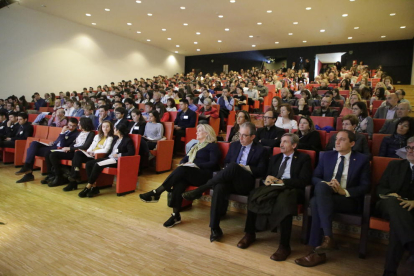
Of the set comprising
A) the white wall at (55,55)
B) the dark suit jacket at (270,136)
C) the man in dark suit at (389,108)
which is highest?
the white wall at (55,55)

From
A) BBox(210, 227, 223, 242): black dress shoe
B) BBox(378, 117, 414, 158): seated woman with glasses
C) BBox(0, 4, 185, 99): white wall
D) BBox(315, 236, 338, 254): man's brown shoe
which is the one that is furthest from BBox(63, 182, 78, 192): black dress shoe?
BBox(0, 4, 185, 99): white wall

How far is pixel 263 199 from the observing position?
79.4 inches

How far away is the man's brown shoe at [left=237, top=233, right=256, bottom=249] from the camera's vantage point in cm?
207

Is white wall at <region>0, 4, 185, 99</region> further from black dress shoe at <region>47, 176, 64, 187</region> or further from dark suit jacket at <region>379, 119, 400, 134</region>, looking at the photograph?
dark suit jacket at <region>379, 119, 400, 134</region>

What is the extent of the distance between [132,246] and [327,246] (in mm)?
1419

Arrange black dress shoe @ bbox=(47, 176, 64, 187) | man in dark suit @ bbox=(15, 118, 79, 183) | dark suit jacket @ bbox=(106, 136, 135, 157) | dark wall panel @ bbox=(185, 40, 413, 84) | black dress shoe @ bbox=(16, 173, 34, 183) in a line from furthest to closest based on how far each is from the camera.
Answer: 1. dark wall panel @ bbox=(185, 40, 413, 84)
2. man in dark suit @ bbox=(15, 118, 79, 183)
3. black dress shoe @ bbox=(16, 173, 34, 183)
4. black dress shoe @ bbox=(47, 176, 64, 187)
5. dark suit jacket @ bbox=(106, 136, 135, 157)

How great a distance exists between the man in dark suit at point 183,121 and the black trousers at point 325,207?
9.49 feet

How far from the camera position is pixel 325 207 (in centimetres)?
187

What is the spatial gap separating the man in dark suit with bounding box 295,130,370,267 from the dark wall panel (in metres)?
12.9

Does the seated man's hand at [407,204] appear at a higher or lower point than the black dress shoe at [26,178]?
higher

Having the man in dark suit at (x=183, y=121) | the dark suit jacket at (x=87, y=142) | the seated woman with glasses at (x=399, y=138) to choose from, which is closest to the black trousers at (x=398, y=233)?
the seated woman with glasses at (x=399, y=138)

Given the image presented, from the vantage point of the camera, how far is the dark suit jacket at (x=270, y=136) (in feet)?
10.1

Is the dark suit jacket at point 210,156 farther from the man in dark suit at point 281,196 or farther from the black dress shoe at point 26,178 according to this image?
the black dress shoe at point 26,178

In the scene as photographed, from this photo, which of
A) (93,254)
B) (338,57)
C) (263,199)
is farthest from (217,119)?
(338,57)
